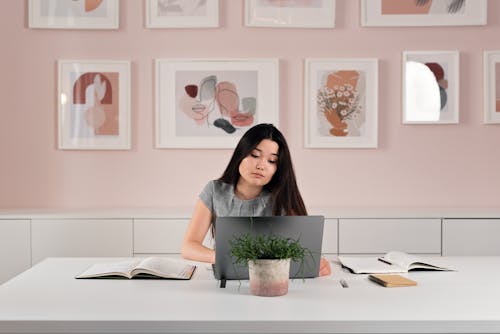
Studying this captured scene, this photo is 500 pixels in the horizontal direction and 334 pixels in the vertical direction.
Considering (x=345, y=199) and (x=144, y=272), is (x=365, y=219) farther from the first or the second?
(x=144, y=272)

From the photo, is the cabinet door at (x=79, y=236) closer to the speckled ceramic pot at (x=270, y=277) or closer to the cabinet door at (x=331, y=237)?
the cabinet door at (x=331, y=237)

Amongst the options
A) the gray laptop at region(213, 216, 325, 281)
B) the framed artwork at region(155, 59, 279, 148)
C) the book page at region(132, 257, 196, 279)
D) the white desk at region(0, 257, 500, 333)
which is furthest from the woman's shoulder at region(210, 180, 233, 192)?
the framed artwork at region(155, 59, 279, 148)

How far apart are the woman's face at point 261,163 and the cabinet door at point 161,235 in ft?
4.07

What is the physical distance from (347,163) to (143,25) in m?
1.71

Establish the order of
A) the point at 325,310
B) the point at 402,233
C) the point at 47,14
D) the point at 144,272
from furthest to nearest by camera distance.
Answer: the point at 47,14 < the point at 402,233 < the point at 144,272 < the point at 325,310

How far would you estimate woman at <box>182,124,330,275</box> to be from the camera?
108 inches

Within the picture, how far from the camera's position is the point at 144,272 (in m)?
2.32

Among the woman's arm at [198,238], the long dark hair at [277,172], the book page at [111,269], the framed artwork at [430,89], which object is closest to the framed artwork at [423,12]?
the framed artwork at [430,89]

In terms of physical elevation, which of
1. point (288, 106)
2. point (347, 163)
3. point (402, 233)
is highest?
point (288, 106)

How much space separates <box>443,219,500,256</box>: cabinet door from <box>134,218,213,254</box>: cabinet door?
1489 mm

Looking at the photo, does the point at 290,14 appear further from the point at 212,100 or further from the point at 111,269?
the point at 111,269

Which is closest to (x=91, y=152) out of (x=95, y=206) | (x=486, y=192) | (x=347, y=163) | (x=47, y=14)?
(x=95, y=206)

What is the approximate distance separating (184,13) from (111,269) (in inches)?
94.8

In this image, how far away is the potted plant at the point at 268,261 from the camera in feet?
6.61
